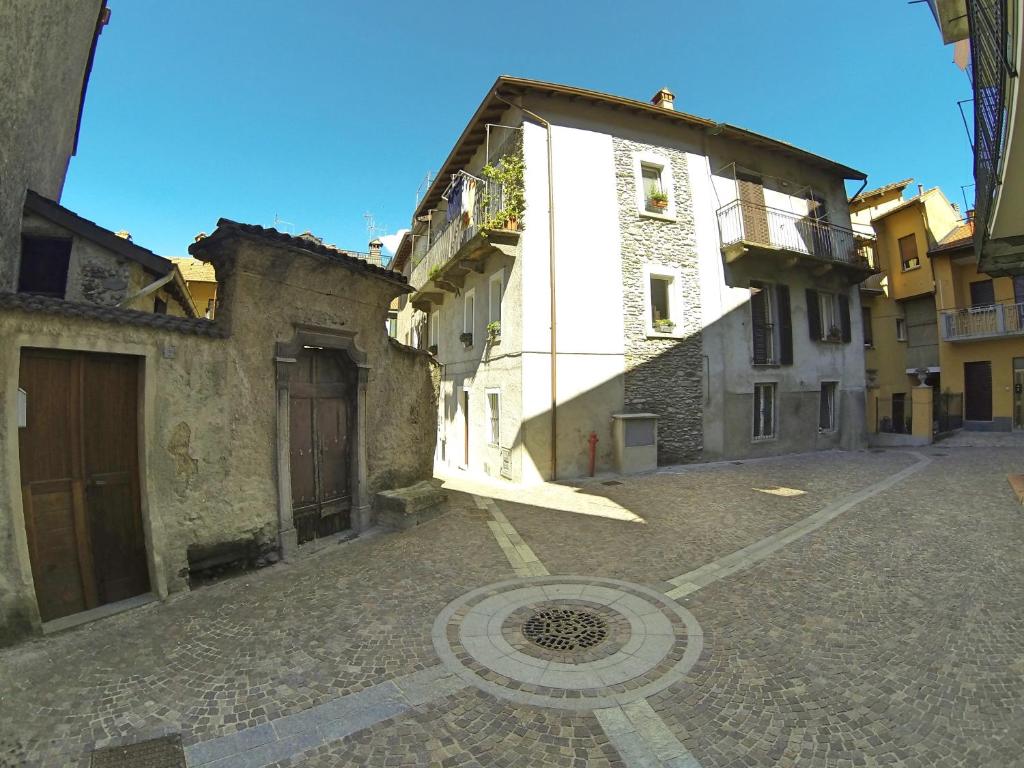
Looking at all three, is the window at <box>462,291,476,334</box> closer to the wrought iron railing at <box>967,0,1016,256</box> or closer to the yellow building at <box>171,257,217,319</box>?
the wrought iron railing at <box>967,0,1016,256</box>

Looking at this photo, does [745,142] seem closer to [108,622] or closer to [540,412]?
[540,412]

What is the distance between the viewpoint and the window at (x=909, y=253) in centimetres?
2102

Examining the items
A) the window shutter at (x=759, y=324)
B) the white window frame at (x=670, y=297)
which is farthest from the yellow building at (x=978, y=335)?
the white window frame at (x=670, y=297)

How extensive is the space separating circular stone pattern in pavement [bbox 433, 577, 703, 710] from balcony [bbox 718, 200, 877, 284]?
11997 mm

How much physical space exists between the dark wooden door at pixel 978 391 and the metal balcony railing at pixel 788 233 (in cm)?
819

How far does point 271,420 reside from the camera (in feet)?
19.2

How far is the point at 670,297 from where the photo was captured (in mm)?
13109

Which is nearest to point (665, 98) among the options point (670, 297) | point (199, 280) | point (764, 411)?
point (670, 297)

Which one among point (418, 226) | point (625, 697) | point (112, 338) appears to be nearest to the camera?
point (625, 697)

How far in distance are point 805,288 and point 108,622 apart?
60.3 feet

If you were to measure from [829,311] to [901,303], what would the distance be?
9.55m

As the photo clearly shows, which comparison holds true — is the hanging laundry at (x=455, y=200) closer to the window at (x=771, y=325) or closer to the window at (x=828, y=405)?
the window at (x=771, y=325)

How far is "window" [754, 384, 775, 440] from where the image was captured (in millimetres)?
14273

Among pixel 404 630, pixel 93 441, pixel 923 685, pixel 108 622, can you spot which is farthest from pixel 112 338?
pixel 923 685
